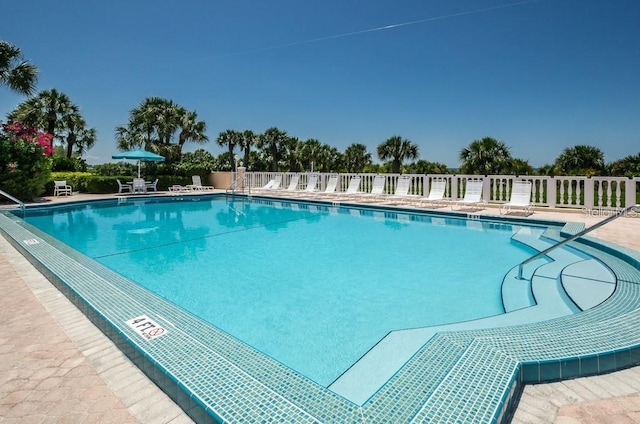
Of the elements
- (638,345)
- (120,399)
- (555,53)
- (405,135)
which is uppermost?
(555,53)

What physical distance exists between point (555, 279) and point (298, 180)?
42.8 ft

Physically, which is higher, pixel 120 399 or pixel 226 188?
pixel 226 188

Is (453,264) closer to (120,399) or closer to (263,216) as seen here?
(120,399)

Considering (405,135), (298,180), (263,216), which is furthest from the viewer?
(405,135)

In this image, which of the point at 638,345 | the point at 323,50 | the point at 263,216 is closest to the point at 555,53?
the point at 323,50

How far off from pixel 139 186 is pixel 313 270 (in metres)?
14.5

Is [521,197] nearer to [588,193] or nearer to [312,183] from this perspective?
[588,193]

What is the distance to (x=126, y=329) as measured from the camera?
8.39ft

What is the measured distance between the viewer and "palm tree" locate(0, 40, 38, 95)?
40.4ft

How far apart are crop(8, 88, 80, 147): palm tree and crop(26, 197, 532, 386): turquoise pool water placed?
14.8 m

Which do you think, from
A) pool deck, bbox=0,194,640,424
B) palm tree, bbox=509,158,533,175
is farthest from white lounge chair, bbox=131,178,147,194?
palm tree, bbox=509,158,533,175

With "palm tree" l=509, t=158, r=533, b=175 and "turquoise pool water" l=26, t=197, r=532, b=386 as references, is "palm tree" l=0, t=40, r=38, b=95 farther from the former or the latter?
"palm tree" l=509, t=158, r=533, b=175

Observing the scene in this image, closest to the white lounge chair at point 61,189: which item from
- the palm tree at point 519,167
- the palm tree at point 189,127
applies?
the palm tree at point 189,127

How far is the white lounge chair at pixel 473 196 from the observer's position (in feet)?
33.2
